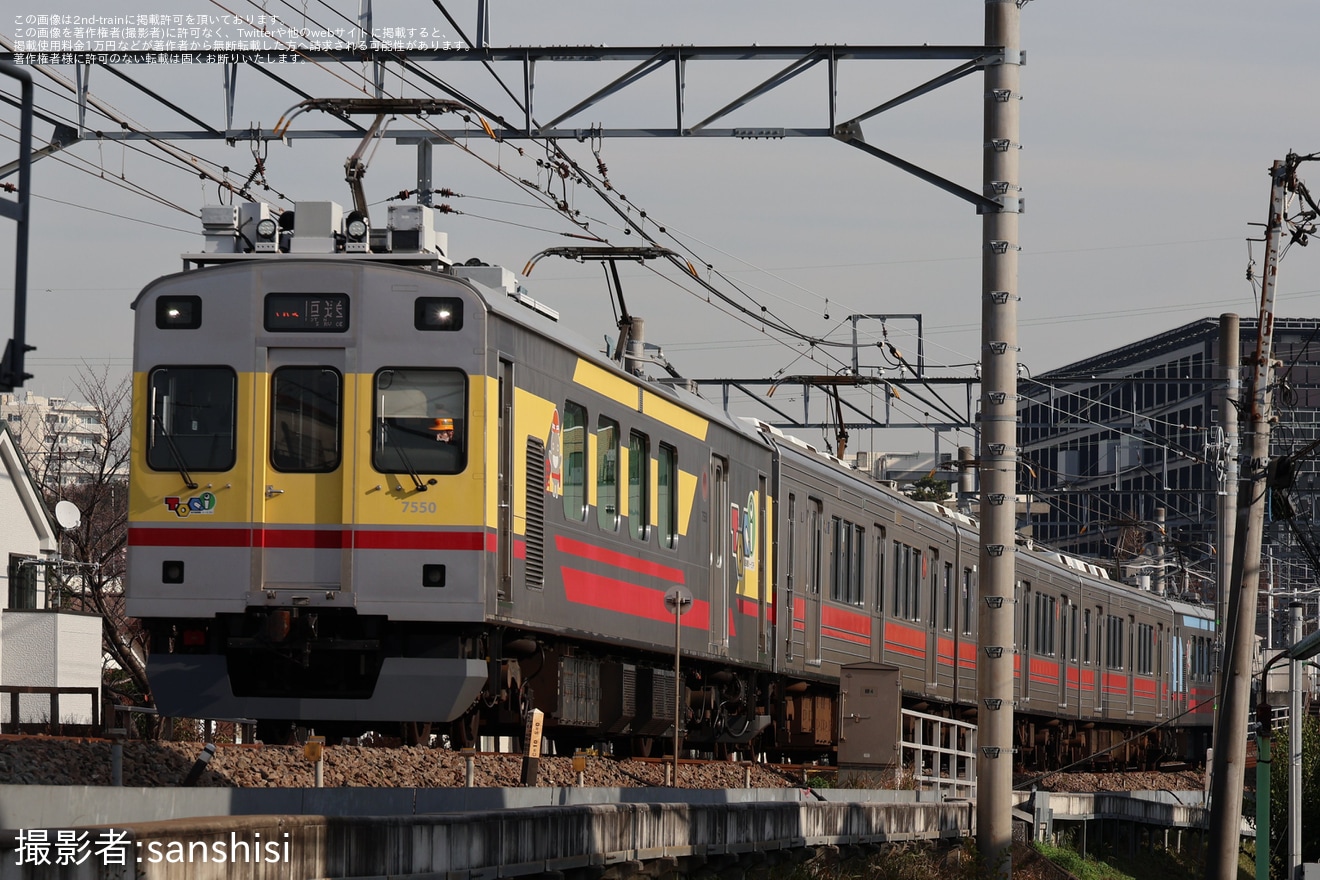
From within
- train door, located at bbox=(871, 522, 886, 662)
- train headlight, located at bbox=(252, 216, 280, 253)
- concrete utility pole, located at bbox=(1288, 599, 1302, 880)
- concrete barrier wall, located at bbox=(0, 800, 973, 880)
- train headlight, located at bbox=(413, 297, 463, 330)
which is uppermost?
train headlight, located at bbox=(252, 216, 280, 253)

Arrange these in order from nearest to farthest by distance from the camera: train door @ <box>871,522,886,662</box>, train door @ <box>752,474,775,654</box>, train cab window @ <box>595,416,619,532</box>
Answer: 1. train cab window @ <box>595,416,619,532</box>
2. train door @ <box>752,474,775,654</box>
3. train door @ <box>871,522,886,662</box>

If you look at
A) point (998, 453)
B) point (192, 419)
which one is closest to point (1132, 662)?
point (998, 453)

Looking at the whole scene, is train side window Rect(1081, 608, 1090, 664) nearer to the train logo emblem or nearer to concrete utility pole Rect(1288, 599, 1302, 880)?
concrete utility pole Rect(1288, 599, 1302, 880)

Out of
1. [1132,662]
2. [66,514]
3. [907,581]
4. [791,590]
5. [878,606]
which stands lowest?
[1132,662]

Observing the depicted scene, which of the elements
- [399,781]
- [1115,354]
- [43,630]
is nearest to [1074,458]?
[1115,354]

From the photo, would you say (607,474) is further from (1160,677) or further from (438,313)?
(1160,677)

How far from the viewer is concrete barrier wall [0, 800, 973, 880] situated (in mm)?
5816

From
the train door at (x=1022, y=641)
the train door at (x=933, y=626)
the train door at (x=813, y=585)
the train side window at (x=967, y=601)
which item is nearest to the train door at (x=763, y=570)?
the train door at (x=813, y=585)

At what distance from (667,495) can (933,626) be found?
909cm

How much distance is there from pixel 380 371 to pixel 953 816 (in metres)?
6.87

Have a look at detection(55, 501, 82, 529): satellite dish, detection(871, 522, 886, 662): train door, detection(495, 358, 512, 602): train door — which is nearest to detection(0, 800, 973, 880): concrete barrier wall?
detection(495, 358, 512, 602): train door

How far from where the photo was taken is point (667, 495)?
614 inches

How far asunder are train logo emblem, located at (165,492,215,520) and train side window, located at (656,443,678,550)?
4106 mm

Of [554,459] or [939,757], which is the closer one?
[554,459]
